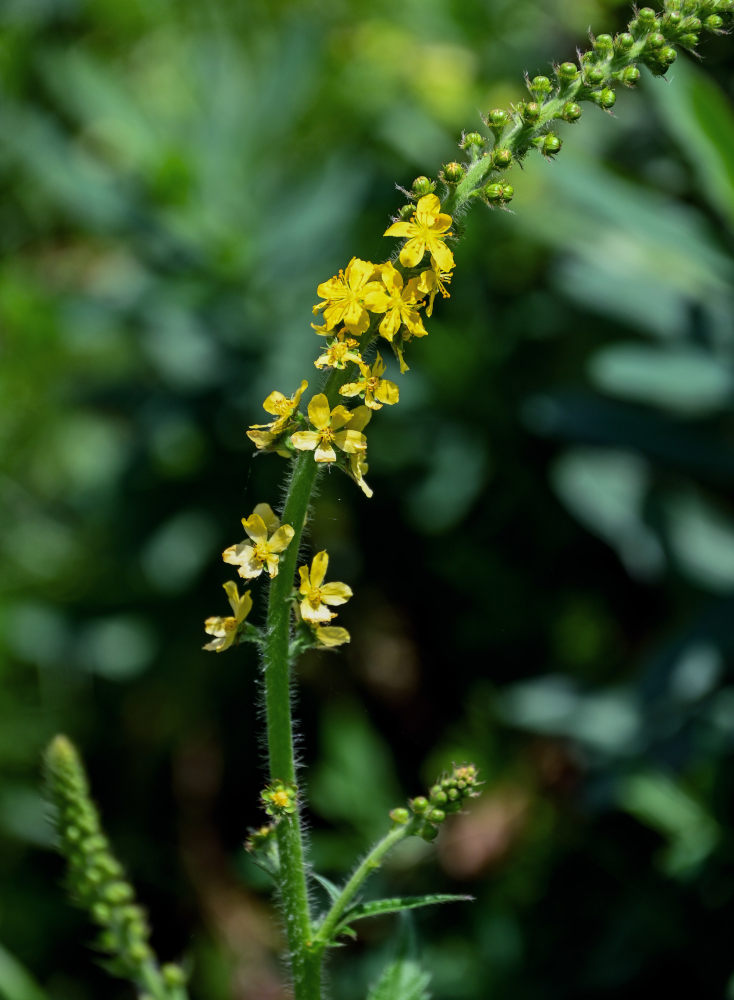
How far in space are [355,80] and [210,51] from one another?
1.08m

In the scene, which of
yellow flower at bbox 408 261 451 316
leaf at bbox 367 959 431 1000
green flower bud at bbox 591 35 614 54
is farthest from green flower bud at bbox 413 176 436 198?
leaf at bbox 367 959 431 1000

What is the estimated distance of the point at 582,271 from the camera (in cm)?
461

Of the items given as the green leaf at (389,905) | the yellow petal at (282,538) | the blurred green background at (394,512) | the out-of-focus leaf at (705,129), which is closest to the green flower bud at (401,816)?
the green leaf at (389,905)

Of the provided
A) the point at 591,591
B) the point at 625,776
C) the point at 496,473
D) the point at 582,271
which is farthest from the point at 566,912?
the point at 582,271

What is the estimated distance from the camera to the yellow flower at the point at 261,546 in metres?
1.91

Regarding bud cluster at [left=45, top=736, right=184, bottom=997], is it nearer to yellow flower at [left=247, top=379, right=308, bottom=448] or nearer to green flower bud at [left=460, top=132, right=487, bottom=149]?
yellow flower at [left=247, top=379, right=308, bottom=448]

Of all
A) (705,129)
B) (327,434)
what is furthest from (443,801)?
(705,129)

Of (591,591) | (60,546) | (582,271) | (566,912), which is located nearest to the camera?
(566,912)

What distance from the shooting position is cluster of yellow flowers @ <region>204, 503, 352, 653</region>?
1918 millimetres

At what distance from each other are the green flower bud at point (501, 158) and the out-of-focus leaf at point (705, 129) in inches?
85.8

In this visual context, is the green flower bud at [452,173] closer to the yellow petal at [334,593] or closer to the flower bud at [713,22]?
the flower bud at [713,22]

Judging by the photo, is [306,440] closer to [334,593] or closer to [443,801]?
[334,593]

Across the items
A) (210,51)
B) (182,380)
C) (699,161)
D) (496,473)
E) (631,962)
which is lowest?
(631,962)

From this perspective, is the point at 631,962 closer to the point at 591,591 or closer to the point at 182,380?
the point at 591,591
